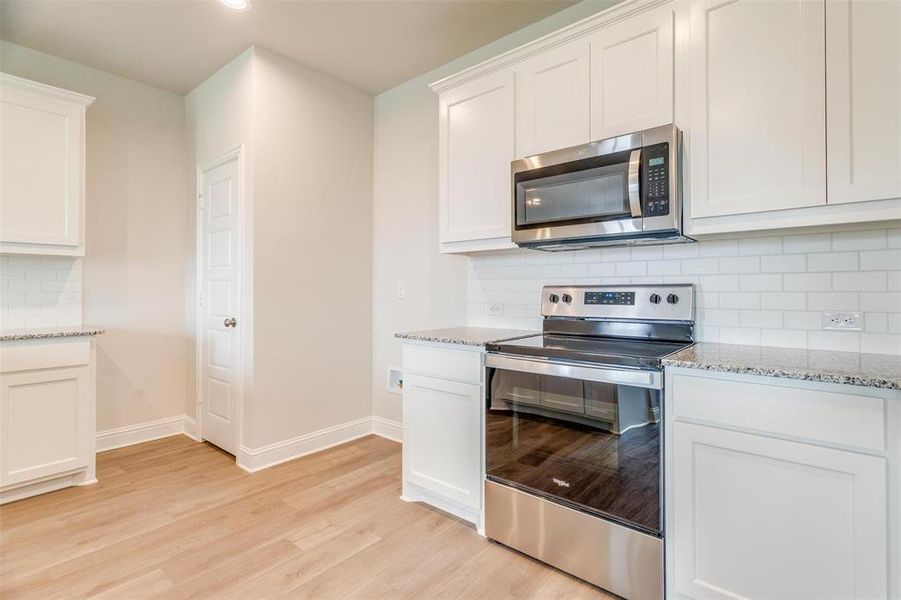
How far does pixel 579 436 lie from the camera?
1767 mm

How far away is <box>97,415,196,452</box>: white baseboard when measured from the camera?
3254 millimetres

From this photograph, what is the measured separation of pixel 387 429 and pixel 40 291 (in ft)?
8.31

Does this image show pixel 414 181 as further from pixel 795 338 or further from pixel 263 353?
pixel 795 338

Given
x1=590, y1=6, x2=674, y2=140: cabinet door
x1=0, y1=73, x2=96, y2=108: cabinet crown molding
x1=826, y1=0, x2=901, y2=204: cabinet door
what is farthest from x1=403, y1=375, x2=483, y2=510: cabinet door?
x1=0, y1=73, x2=96, y2=108: cabinet crown molding

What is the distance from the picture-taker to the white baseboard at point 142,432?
3.25m

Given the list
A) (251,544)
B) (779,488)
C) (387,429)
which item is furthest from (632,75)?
(387,429)

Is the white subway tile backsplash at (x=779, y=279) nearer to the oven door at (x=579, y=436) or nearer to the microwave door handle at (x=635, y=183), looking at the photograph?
the microwave door handle at (x=635, y=183)

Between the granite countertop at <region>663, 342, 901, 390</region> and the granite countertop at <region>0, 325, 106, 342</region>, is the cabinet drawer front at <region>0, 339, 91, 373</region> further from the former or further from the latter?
the granite countertop at <region>663, 342, 901, 390</region>

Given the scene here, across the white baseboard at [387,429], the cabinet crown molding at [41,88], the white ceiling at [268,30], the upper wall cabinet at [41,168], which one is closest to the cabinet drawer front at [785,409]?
the white ceiling at [268,30]

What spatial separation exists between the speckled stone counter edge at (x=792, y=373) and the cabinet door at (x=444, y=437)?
920mm

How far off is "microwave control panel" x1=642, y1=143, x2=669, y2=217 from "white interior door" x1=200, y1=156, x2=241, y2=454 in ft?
8.34

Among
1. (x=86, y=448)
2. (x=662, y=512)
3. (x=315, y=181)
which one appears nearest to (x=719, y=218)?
(x=662, y=512)

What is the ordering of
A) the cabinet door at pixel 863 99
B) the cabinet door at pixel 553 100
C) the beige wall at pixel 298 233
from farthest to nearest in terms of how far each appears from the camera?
1. the beige wall at pixel 298 233
2. the cabinet door at pixel 553 100
3. the cabinet door at pixel 863 99

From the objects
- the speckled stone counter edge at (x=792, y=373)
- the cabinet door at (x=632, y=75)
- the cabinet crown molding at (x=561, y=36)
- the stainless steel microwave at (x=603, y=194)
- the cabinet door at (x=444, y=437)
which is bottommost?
the cabinet door at (x=444, y=437)
